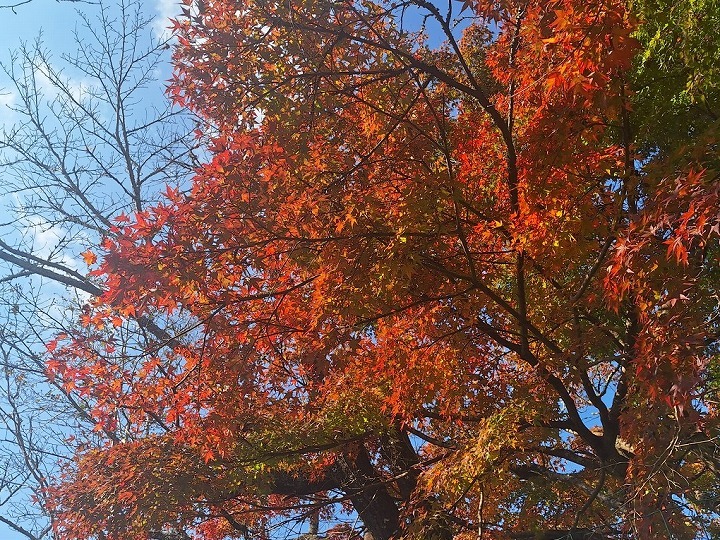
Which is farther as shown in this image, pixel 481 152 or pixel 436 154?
pixel 481 152

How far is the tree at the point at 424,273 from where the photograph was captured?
13.6 feet

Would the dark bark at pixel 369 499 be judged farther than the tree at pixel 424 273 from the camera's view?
Yes

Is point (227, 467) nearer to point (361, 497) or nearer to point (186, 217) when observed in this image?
point (361, 497)

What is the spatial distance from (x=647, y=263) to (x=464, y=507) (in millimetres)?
5201

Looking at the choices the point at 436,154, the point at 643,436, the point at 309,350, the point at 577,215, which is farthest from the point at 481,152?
the point at 643,436

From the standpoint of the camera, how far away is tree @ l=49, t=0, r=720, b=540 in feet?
13.6

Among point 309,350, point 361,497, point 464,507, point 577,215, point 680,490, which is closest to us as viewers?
point 680,490

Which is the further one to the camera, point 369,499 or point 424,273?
point 369,499

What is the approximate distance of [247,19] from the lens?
4.62 m

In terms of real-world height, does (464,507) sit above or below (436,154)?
below

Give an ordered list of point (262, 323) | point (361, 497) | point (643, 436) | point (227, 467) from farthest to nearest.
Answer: point (361, 497) < point (227, 467) < point (262, 323) < point (643, 436)

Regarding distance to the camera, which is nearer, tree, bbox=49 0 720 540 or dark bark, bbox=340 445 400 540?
tree, bbox=49 0 720 540

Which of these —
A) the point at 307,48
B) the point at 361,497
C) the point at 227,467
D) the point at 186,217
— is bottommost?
the point at 361,497

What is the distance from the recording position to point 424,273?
18.5ft
